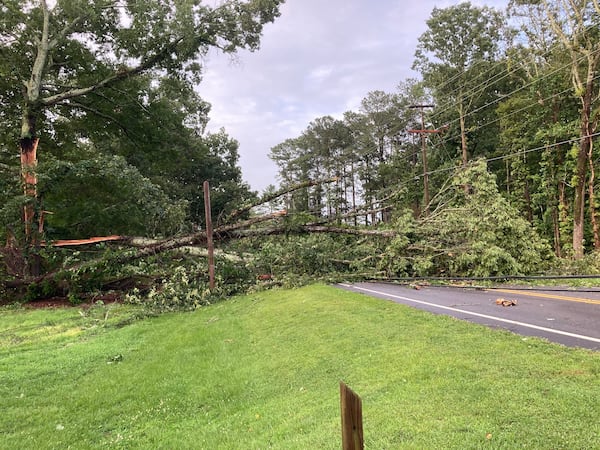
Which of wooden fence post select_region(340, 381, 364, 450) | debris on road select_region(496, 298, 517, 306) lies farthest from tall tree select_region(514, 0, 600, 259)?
wooden fence post select_region(340, 381, 364, 450)

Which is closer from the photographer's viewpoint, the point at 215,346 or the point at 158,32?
the point at 215,346

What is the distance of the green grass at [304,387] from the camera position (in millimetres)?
3189

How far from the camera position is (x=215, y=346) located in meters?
7.12

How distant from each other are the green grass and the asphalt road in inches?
35.4

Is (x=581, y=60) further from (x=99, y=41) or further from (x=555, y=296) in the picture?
(x=99, y=41)

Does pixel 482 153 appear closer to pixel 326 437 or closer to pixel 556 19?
pixel 556 19

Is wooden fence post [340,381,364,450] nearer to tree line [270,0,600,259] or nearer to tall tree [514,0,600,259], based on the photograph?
tree line [270,0,600,259]

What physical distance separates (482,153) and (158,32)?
80.1 feet

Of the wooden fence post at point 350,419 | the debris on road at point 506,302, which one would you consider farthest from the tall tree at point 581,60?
the wooden fence post at point 350,419

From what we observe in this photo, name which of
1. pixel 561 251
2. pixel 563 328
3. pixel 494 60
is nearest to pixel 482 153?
pixel 494 60

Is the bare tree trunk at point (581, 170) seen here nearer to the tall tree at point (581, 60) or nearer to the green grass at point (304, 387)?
the tall tree at point (581, 60)

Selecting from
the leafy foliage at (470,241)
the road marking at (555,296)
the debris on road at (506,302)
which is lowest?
the road marking at (555,296)

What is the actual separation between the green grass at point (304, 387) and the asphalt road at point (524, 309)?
90 centimetres

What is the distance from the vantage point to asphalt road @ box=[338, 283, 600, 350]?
609 centimetres
